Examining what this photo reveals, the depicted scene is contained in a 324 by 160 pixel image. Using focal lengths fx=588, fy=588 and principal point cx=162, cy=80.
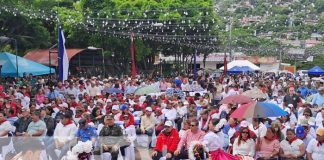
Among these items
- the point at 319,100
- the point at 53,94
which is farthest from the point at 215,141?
the point at 53,94

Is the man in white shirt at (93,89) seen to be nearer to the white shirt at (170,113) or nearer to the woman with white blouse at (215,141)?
the white shirt at (170,113)

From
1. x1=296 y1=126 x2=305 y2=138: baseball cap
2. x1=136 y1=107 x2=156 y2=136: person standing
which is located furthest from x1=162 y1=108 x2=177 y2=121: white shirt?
x1=296 y1=126 x2=305 y2=138: baseball cap

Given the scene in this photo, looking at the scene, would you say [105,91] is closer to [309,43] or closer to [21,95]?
[21,95]

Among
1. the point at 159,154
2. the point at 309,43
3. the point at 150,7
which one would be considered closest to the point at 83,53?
the point at 150,7

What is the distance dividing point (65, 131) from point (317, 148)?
5.13m

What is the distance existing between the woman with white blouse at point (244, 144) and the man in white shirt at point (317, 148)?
1034 mm

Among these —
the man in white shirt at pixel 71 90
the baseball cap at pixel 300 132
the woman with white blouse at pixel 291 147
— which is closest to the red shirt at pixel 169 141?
the woman with white blouse at pixel 291 147

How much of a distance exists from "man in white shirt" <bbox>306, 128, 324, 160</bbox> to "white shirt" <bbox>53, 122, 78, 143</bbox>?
4.74 meters

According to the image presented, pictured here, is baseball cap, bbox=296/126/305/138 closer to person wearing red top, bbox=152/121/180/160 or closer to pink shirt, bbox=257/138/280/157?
pink shirt, bbox=257/138/280/157

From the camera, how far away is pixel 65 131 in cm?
1224

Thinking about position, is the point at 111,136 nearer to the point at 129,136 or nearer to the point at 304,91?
the point at 129,136

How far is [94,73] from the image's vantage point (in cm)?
4178

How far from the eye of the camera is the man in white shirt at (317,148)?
403 inches

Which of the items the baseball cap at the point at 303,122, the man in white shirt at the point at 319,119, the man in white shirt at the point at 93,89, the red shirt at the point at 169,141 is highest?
the baseball cap at the point at 303,122
